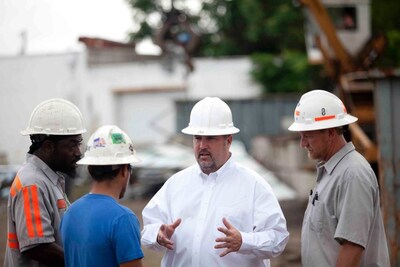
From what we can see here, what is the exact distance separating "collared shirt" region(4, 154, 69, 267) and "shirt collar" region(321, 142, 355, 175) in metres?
1.67

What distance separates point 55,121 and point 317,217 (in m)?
1.75

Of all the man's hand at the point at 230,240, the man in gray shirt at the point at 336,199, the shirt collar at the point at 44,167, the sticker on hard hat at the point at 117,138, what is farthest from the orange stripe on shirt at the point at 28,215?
the man in gray shirt at the point at 336,199

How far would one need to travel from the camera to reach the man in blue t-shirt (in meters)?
3.34

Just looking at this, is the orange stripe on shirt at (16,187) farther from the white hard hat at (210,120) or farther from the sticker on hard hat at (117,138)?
the white hard hat at (210,120)

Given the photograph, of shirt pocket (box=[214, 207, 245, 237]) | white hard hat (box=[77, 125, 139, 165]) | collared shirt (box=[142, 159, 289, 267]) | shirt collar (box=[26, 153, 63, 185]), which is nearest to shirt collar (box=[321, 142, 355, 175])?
collared shirt (box=[142, 159, 289, 267])

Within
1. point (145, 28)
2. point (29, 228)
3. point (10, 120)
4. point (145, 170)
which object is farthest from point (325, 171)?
point (145, 28)

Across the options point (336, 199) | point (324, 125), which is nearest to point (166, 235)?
point (336, 199)

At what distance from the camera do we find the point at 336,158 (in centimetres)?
387

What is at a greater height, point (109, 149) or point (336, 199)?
point (109, 149)

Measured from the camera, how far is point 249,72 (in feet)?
96.6

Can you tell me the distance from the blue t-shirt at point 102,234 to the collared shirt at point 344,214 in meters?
1.11

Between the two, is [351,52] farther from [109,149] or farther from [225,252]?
[109,149]

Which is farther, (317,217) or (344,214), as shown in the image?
(317,217)

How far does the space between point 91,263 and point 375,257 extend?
165cm
